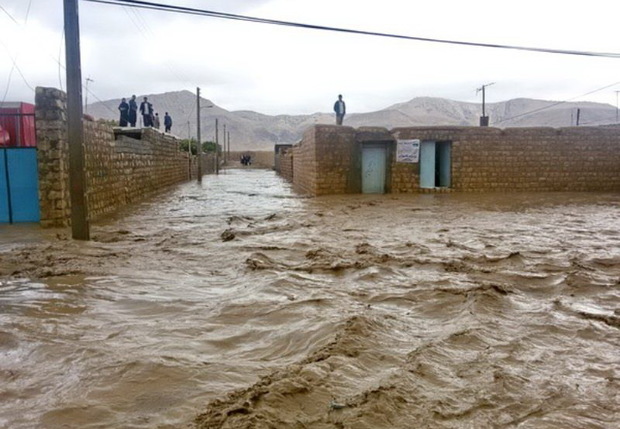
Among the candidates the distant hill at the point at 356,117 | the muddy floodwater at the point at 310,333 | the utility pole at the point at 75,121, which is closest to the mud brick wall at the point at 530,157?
the muddy floodwater at the point at 310,333

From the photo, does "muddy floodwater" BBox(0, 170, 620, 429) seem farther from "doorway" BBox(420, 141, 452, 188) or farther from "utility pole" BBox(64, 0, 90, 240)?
"doorway" BBox(420, 141, 452, 188)

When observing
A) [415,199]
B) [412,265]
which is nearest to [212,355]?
[412,265]

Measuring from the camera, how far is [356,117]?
130m

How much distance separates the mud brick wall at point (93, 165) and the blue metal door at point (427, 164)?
34.1 feet

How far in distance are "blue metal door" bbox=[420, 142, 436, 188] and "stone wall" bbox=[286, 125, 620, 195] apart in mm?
248

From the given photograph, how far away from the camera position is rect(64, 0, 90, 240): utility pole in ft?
24.7

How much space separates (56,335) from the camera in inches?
148

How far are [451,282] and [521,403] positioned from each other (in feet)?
8.83

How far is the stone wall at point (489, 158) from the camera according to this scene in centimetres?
1777

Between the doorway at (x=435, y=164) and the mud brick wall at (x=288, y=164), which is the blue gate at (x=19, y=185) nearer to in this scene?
the doorway at (x=435, y=164)

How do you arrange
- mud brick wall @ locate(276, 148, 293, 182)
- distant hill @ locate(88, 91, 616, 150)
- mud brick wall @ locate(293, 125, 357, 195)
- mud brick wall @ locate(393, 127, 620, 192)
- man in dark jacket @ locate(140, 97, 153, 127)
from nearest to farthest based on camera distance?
mud brick wall @ locate(293, 125, 357, 195)
mud brick wall @ locate(393, 127, 620, 192)
man in dark jacket @ locate(140, 97, 153, 127)
mud brick wall @ locate(276, 148, 293, 182)
distant hill @ locate(88, 91, 616, 150)

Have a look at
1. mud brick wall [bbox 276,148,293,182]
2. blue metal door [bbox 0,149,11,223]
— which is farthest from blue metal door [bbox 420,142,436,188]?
blue metal door [bbox 0,149,11,223]

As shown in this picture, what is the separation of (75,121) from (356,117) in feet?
414

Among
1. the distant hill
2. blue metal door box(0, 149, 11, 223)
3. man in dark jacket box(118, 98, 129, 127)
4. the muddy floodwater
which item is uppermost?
the distant hill
